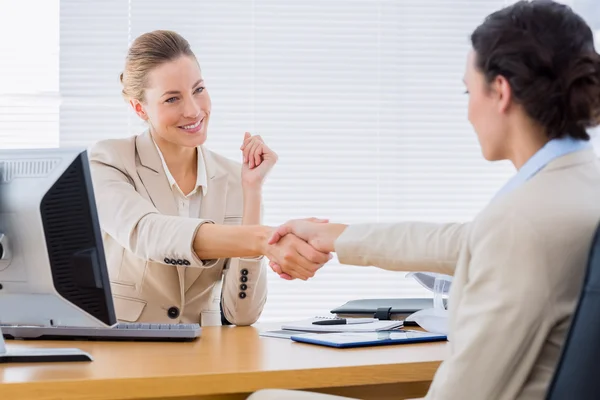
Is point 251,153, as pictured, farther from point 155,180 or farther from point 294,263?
point 294,263

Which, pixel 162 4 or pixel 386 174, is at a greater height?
pixel 162 4

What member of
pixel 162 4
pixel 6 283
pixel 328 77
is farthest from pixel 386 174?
pixel 6 283

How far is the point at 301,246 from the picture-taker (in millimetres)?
2109

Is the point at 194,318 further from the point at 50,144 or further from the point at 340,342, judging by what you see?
the point at 50,144

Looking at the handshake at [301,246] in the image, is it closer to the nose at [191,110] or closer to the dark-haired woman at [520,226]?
the dark-haired woman at [520,226]

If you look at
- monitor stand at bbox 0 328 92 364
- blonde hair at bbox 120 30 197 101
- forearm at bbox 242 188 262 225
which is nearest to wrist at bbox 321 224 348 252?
forearm at bbox 242 188 262 225

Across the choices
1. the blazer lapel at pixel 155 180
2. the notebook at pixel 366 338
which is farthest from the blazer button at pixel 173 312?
the notebook at pixel 366 338

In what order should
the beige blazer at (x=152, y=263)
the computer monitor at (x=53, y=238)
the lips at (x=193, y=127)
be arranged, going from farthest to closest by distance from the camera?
the lips at (x=193, y=127)
the beige blazer at (x=152, y=263)
the computer monitor at (x=53, y=238)

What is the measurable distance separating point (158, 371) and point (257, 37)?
2.61m

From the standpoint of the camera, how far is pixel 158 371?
1441 mm

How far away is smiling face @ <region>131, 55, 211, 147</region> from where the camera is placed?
254 centimetres

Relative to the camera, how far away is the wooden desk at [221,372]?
53.9 inches

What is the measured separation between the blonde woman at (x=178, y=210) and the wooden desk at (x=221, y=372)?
41 centimetres

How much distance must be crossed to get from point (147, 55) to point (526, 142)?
4.96ft
